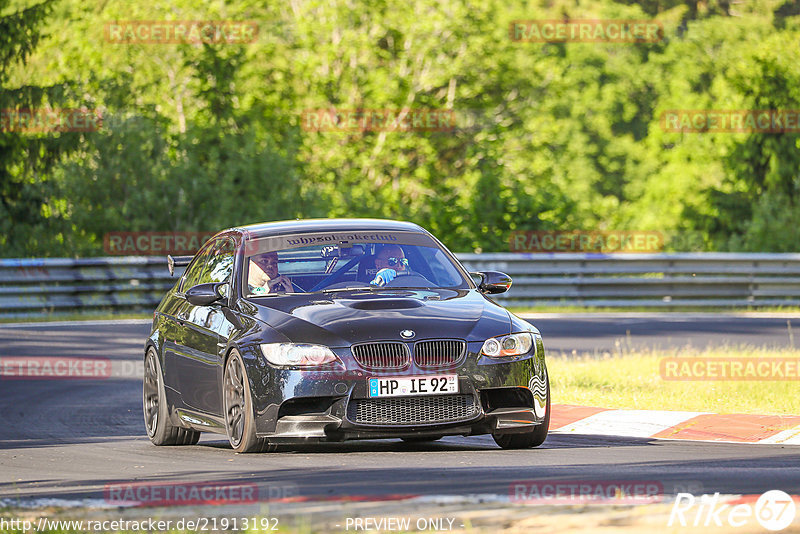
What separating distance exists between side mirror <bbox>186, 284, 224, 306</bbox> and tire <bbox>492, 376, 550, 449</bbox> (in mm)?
2044

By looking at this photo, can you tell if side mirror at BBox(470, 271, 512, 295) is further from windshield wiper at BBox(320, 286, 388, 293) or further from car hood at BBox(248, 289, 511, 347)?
windshield wiper at BBox(320, 286, 388, 293)

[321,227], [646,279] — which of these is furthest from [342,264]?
[646,279]

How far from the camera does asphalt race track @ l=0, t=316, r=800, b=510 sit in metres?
7.31

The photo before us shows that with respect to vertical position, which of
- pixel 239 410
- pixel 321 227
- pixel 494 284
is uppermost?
pixel 321 227

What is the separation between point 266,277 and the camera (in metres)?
9.73

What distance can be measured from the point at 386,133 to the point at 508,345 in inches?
1348

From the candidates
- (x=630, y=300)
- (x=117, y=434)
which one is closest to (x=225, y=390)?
(x=117, y=434)

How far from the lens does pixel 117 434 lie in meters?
11.1

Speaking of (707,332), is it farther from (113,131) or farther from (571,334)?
(113,131)

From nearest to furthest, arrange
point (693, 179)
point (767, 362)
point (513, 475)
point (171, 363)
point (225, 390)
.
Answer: point (513, 475)
point (225, 390)
point (171, 363)
point (767, 362)
point (693, 179)

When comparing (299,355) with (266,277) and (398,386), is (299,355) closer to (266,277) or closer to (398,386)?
(398,386)

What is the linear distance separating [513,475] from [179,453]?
116 inches

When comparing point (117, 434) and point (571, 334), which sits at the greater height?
point (117, 434)

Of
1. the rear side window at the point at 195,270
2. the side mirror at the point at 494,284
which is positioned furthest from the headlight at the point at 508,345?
the rear side window at the point at 195,270
